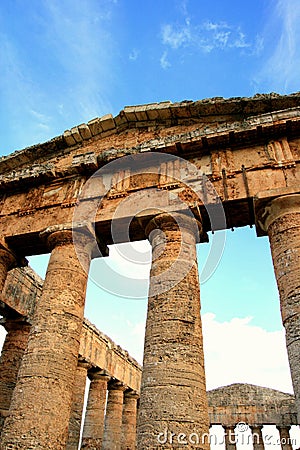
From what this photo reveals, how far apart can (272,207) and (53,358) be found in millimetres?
5845

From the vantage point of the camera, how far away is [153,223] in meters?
8.93

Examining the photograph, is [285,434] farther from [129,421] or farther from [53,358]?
[53,358]

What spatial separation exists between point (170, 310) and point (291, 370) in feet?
8.03

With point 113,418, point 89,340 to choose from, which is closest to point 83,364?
point 89,340

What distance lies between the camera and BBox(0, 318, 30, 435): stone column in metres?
12.3

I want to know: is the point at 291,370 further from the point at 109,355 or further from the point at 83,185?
the point at 109,355

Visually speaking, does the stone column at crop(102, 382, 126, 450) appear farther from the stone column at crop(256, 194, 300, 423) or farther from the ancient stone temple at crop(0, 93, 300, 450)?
the stone column at crop(256, 194, 300, 423)

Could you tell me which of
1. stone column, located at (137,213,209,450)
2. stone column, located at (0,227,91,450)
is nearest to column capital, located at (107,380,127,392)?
stone column, located at (0,227,91,450)

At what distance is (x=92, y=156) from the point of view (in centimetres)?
1035

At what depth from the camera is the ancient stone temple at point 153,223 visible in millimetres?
6660

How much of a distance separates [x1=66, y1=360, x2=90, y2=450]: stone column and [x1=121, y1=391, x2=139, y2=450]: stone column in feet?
18.3

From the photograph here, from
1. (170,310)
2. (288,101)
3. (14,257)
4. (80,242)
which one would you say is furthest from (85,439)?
(288,101)

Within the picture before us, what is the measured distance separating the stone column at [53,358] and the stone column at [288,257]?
4520mm

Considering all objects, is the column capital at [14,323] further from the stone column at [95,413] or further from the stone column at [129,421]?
the stone column at [129,421]
